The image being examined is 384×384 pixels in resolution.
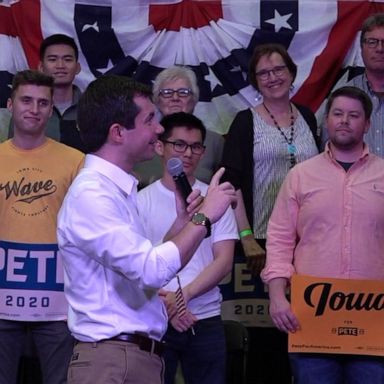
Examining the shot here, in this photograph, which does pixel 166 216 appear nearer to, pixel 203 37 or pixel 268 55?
pixel 268 55

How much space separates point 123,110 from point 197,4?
9.84 ft

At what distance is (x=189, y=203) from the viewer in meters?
2.93

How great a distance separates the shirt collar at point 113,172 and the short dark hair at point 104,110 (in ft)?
0.16

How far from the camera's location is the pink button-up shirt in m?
4.06

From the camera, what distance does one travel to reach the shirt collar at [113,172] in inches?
115

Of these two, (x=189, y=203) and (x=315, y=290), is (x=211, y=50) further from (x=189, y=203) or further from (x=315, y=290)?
(x=189, y=203)

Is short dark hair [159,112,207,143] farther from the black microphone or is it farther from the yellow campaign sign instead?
the black microphone

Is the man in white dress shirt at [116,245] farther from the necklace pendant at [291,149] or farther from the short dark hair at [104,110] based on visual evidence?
the necklace pendant at [291,149]

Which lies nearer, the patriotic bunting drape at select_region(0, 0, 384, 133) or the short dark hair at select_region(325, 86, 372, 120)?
the short dark hair at select_region(325, 86, 372, 120)

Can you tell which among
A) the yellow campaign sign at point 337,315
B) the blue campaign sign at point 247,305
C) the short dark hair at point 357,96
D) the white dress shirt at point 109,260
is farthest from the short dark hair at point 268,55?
the white dress shirt at point 109,260

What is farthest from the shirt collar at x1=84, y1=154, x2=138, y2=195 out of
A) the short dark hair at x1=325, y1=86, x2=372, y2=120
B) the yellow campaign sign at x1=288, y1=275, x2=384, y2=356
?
the short dark hair at x1=325, y1=86, x2=372, y2=120

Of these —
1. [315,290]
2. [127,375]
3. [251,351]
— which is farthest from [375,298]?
[127,375]

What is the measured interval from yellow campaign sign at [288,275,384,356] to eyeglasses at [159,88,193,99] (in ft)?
4.29

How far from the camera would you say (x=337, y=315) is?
4.07 meters
